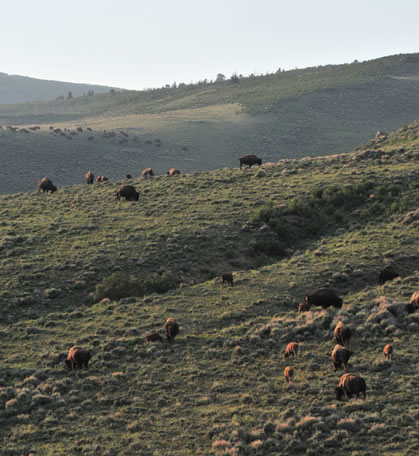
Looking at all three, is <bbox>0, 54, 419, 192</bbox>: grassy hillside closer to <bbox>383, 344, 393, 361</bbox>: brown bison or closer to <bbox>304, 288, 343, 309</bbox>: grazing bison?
<bbox>304, 288, 343, 309</bbox>: grazing bison

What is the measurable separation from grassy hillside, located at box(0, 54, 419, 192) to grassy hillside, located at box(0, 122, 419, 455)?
113 ft

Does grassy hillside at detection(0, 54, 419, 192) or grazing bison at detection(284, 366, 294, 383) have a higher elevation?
grassy hillside at detection(0, 54, 419, 192)

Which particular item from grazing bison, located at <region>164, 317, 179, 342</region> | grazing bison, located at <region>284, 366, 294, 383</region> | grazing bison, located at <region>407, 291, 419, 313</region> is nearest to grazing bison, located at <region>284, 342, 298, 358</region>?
grazing bison, located at <region>284, 366, 294, 383</region>

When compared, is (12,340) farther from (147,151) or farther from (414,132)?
(147,151)

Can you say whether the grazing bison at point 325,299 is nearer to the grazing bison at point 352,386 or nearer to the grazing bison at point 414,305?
the grazing bison at point 414,305

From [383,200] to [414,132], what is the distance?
26514mm

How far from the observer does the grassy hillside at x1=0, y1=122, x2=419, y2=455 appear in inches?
608

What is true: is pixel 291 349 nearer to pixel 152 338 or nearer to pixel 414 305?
pixel 414 305

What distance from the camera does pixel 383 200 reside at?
128ft

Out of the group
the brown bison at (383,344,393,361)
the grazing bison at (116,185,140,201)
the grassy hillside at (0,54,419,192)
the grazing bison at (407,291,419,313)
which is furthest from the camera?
the grassy hillside at (0,54,419,192)

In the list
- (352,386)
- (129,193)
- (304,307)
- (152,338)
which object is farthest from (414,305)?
(129,193)

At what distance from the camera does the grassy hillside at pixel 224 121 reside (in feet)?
269

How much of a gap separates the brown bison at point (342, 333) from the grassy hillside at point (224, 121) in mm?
57707

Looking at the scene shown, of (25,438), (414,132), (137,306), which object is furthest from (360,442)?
(414,132)
